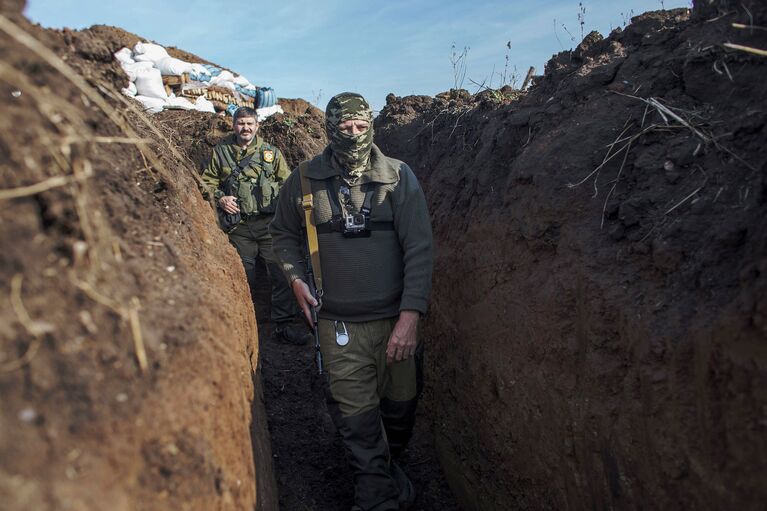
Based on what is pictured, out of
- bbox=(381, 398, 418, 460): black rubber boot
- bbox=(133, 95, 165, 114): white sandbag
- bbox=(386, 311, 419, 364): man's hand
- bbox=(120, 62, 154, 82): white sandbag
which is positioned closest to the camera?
bbox=(386, 311, 419, 364): man's hand

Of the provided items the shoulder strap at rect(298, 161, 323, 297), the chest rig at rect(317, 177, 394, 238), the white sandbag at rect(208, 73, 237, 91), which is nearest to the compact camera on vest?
the chest rig at rect(317, 177, 394, 238)

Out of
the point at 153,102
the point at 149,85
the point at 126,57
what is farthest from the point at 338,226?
the point at 126,57

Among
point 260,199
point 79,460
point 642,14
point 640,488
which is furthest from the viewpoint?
point 260,199

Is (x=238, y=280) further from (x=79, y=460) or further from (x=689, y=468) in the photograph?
(x=689, y=468)

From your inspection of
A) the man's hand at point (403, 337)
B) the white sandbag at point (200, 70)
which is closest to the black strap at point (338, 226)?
the man's hand at point (403, 337)

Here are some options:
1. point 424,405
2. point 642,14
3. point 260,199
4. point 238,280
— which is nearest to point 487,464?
point 424,405

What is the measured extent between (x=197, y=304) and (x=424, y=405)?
2755 mm

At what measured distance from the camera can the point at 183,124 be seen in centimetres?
843

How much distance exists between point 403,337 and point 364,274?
43 centimetres

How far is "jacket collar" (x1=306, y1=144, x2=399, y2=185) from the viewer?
3.39 metres

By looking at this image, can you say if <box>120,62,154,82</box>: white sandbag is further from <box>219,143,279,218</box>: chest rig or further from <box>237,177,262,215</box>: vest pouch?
<box>237,177,262,215</box>: vest pouch

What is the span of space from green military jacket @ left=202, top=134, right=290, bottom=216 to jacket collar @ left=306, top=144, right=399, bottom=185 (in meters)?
2.60

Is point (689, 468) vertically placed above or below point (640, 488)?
above

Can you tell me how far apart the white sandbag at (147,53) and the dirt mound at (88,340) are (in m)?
11.1
